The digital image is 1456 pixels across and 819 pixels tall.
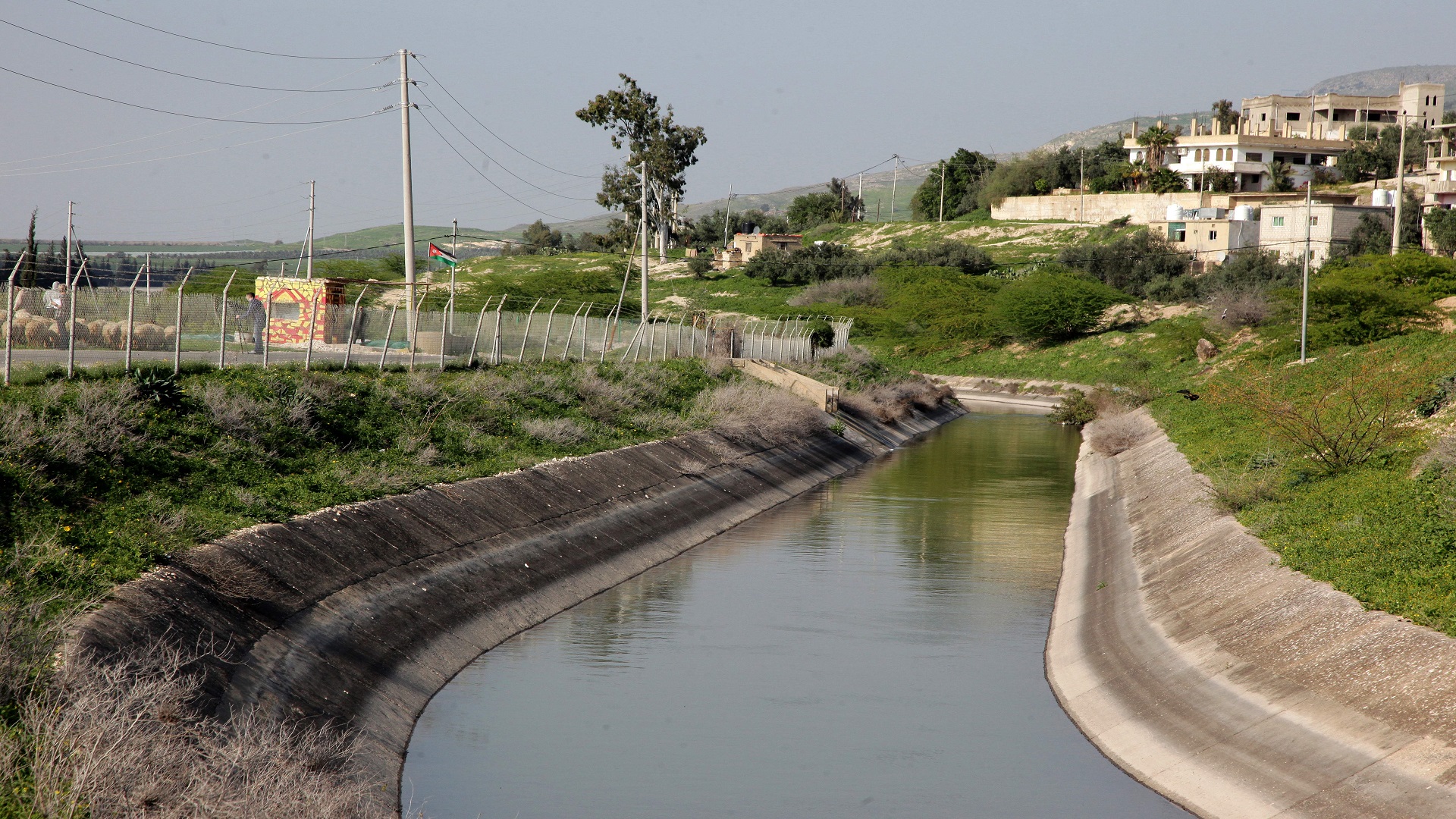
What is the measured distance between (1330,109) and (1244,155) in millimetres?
57369

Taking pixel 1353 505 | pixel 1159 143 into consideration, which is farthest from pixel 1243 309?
pixel 1159 143

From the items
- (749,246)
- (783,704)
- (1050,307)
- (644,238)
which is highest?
(749,246)

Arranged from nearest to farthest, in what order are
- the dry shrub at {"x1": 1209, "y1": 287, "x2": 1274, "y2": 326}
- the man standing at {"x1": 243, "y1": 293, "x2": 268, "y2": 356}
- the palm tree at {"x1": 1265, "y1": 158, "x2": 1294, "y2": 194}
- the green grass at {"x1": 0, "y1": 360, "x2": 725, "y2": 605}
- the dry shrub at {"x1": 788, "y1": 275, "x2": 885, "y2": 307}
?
the green grass at {"x1": 0, "y1": 360, "x2": 725, "y2": 605}, the man standing at {"x1": 243, "y1": 293, "x2": 268, "y2": 356}, the dry shrub at {"x1": 1209, "y1": 287, "x2": 1274, "y2": 326}, the dry shrub at {"x1": 788, "y1": 275, "x2": 885, "y2": 307}, the palm tree at {"x1": 1265, "y1": 158, "x2": 1294, "y2": 194}

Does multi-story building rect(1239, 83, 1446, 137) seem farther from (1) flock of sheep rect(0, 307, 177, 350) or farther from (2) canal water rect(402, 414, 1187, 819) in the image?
(1) flock of sheep rect(0, 307, 177, 350)

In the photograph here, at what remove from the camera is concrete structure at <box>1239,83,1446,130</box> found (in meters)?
176

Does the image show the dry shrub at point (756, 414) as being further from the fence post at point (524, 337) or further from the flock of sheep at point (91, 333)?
the flock of sheep at point (91, 333)

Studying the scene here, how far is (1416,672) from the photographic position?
14.6 m

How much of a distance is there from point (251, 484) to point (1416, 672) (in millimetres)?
16729

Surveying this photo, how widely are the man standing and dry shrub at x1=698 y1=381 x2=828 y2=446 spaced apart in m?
14.5

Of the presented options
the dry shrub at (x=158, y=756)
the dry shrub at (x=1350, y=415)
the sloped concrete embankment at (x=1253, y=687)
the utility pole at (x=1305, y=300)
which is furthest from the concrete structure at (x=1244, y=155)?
the dry shrub at (x=158, y=756)

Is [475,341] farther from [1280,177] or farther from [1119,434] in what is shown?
[1280,177]

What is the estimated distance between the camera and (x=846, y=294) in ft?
357

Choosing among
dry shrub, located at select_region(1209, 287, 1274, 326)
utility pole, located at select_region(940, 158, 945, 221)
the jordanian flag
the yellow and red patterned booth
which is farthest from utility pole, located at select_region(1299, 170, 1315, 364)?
utility pole, located at select_region(940, 158, 945, 221)

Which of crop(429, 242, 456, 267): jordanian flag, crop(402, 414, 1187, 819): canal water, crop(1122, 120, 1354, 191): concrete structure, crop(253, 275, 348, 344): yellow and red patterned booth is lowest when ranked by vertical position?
crop(402, 414, 1187, 819): canal water
